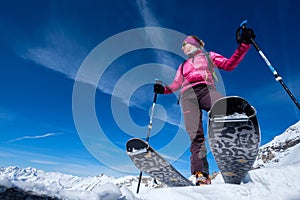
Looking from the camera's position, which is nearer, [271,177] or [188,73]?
[271,177]

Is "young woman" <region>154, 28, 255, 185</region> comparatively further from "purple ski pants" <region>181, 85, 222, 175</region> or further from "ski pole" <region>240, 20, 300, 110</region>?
"ski pole" <region>240, 20, 300, 110</region>

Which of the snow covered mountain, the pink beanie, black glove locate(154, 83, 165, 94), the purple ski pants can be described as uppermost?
the pink beanie

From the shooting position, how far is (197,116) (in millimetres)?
5125

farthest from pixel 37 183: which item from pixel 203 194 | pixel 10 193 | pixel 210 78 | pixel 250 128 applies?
pixel 210 78

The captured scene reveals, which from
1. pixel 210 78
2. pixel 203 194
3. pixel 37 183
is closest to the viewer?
pixel 37 183

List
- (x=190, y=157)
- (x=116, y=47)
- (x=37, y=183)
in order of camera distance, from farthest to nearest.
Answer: (x=116, y=47), (x=190, y=157), (x=37, y=183)

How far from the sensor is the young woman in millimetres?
4670

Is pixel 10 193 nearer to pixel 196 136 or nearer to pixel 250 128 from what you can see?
pixel 250 128

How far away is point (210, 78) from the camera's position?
5.38 metres

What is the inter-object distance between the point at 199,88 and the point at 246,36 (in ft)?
5.41

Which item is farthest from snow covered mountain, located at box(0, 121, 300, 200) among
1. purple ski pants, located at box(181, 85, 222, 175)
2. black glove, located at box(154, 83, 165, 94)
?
black glove, located at box(154, 83, 165, 94)

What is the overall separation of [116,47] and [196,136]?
373 inches

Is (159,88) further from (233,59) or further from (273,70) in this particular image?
(273,70)

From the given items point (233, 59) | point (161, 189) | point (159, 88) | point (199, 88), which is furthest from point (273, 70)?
point (161, 189)
